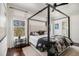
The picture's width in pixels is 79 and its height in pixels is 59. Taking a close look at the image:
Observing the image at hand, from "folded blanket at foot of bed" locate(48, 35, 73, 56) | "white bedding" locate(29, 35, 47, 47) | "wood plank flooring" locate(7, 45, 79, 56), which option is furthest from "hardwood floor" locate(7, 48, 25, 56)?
"folded blanket at foot of bed" locate(48, 35, 73, 56)

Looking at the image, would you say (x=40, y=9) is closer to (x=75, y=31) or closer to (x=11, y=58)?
(x=75, y=31)

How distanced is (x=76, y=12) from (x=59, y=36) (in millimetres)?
540

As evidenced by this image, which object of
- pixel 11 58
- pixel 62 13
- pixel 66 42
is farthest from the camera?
pixel 66 42

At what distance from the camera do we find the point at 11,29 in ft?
5.00

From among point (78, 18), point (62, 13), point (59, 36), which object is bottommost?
point (59, 36)

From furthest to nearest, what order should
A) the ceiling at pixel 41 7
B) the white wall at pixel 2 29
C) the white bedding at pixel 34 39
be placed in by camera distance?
the white bedding at pixel 34 39, the ceiling at pixel 41 7, the white wall at pixel 2 29

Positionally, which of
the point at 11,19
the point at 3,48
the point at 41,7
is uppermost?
the point at 41,7

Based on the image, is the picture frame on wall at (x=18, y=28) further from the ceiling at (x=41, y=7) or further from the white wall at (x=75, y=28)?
the white wall at (x=75, y=28)

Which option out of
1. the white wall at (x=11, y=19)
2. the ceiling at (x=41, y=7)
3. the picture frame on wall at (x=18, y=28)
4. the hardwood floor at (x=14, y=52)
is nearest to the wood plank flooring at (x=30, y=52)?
the hardwood floor at (x=14, y=52)

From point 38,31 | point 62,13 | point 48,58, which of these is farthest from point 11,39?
point 62,13

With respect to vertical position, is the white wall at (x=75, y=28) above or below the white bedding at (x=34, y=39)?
above

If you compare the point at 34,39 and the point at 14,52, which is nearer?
the point at 14,52

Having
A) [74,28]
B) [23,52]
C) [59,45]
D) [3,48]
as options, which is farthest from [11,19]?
[74,28]

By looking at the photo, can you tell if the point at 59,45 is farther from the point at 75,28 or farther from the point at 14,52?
the point at 14,52
